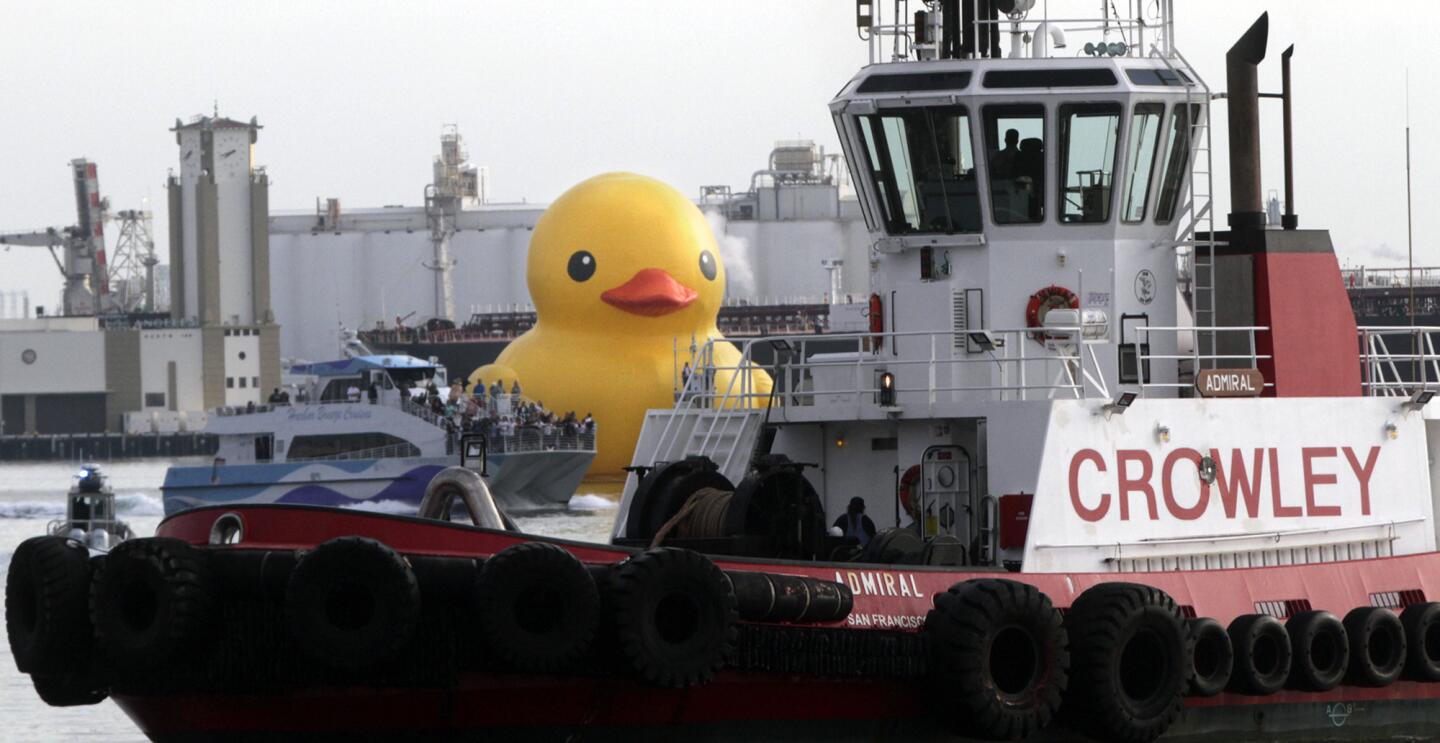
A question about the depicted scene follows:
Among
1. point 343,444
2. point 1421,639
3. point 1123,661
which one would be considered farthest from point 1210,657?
point 343,444

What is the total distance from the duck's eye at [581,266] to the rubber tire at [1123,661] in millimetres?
31342

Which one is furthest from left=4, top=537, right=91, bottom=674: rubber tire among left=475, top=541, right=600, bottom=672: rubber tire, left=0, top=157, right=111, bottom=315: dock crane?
left=0, top=157, right=111, bottom=315: dock crane

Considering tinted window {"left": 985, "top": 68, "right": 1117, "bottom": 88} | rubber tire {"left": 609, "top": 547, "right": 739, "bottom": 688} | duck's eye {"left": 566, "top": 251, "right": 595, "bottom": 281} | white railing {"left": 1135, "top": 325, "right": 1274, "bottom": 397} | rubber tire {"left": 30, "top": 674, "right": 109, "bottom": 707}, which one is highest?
duck's eye {"left": 566, "top": 251, "right": 595, "bottom": 281}

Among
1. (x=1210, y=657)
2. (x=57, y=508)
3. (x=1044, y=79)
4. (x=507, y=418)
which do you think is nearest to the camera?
(x=1210, y=657)

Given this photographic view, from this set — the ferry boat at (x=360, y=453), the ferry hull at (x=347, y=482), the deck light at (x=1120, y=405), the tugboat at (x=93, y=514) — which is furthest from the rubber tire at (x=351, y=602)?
the ferry hull at (x=347, y=482)

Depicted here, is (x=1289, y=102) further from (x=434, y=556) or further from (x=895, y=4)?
(x=434, y=556)

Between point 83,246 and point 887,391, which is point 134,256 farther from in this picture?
point 887,391

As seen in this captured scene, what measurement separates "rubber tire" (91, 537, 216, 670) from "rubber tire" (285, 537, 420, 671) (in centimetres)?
51

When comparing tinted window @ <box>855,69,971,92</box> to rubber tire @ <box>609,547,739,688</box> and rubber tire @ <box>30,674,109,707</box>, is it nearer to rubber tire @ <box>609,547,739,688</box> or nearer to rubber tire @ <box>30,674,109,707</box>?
rubber tire @ <box>609,547,739,688</box>

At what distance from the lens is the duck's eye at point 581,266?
43.8 meters

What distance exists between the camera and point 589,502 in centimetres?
4706

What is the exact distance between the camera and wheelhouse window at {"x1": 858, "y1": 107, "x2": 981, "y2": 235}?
49.1ft

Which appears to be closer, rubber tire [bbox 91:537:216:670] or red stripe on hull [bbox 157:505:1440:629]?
rubber tire [bbox 91:537:216:670]

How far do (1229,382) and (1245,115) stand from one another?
279 centimetres
